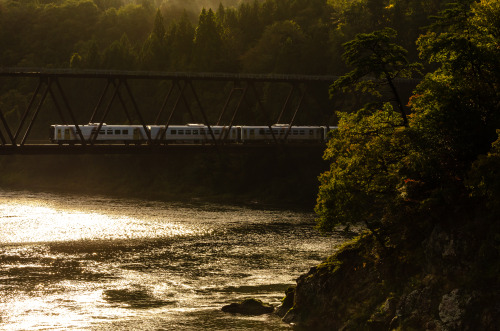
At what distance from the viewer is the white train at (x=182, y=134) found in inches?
4119

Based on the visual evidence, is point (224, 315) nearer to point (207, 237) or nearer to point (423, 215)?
point (423, 215)

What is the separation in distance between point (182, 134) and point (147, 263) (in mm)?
46216

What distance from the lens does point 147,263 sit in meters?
68.1

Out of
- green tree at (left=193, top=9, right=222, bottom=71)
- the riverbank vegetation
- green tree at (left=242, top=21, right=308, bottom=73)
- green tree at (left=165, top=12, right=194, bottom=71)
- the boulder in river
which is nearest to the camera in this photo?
the riverbank vegetation

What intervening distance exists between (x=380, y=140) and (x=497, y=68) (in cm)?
851

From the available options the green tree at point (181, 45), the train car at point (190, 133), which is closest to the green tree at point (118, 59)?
the green tree at point (181, 45)

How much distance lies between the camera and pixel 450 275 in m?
Answer: 41.2

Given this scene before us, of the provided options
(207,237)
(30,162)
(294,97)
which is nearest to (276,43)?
(294,97)

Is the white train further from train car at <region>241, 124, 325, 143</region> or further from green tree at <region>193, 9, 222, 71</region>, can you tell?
green tree at <region>193, 9, 222, 71</region>

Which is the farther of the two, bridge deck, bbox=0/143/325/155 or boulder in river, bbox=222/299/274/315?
bridge deck, bbox=0/143/325/155

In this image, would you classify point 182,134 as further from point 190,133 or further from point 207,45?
point 207,45

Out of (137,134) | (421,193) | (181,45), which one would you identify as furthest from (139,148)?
(181,45)

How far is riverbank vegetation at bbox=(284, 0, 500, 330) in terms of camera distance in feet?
132

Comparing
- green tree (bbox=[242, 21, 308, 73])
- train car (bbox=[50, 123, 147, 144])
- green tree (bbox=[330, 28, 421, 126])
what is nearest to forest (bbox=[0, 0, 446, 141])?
green tree (bbox=[242, 21, 308, 73])
